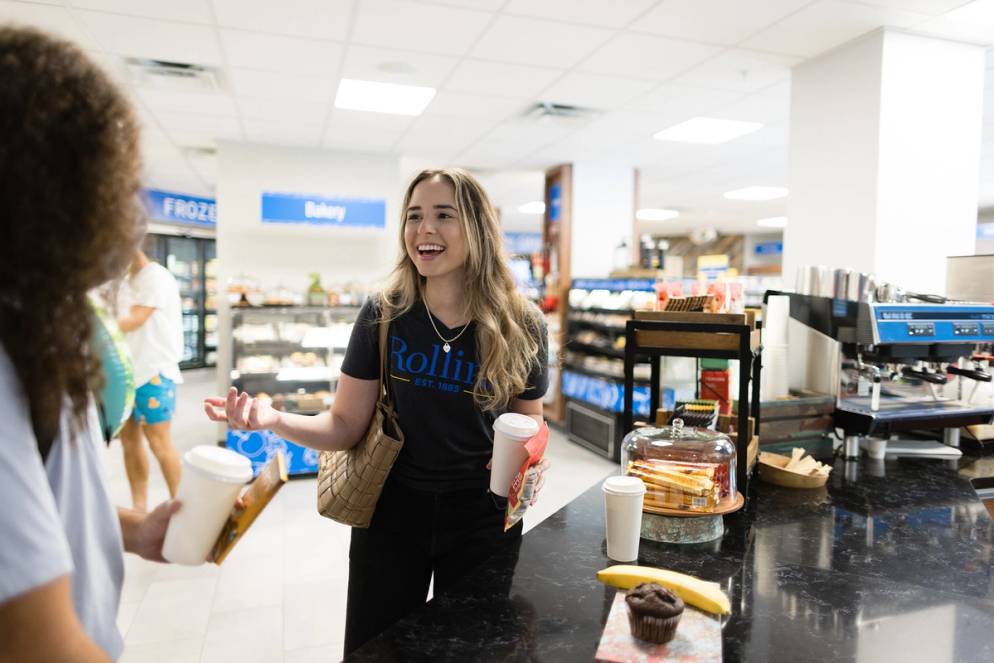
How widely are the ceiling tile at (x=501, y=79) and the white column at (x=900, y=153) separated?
72.3 inches

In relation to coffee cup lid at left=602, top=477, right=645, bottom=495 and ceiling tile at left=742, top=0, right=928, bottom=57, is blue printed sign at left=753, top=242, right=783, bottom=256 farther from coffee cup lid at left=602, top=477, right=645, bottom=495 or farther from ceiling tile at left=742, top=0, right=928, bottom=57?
coffee cup lid at left=602, top=477, right=645, bottom=495

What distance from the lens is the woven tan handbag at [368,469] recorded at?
1758 mm

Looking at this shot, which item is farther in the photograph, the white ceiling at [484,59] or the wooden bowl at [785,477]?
the white ceiling at [484,59]

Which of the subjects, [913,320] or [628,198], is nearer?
[913,320]

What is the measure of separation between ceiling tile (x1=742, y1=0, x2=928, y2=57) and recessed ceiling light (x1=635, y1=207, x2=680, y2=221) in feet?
25.0

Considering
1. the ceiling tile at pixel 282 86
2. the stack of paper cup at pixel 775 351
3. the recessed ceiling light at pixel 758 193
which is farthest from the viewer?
the recessed ceiling light at pixel 758 193

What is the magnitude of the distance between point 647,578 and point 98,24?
14.4 feet

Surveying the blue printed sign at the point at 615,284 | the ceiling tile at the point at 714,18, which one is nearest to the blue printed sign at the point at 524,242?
the blue printed sign at the point at 615,284

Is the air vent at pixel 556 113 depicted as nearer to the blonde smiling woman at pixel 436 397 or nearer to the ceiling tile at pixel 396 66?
the ceiling tile at pixel 396 66

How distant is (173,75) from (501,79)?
2.34 metres

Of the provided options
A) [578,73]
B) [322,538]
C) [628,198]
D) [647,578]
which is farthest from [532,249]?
[647,578]

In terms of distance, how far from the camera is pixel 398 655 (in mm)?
1132

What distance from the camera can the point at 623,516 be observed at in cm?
154

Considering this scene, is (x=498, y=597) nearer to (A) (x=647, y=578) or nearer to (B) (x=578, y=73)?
(A) (x=647, y=578)
